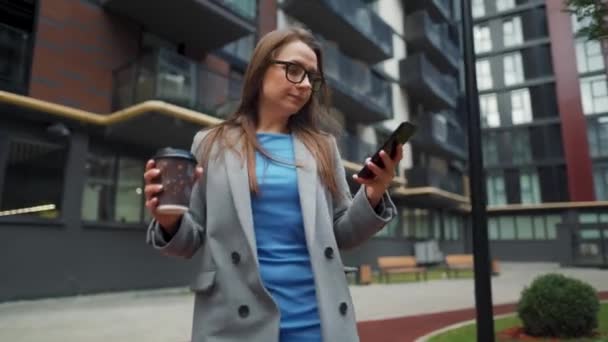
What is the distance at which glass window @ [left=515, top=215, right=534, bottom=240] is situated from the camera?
3572 cm

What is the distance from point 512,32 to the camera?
A: 38656 millimetres

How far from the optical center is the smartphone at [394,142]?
1.46 m

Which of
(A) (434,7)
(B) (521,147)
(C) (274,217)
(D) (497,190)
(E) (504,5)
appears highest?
(E) (504,5)

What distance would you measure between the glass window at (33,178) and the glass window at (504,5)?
125ft

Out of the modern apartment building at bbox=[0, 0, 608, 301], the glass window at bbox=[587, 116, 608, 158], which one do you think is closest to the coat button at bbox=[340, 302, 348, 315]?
the modern apartment building at bbox=[0, 0, 608, 301]

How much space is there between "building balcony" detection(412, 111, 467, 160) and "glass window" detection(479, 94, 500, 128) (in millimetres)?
7939

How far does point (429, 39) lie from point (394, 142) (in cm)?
2811

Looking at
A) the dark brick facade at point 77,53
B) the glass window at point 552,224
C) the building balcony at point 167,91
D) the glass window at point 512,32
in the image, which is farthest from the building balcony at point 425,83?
the dark brick facade at point 77,53

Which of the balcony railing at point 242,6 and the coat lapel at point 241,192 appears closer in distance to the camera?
the coat lapel at point 241,192

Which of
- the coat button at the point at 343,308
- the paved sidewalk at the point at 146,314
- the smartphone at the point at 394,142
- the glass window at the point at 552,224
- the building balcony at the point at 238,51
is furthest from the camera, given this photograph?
the glass window at the point at 552,224

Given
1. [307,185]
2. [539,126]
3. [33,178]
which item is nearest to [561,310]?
[307,185]

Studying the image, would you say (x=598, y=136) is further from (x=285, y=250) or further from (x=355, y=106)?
(x=285, y=250)

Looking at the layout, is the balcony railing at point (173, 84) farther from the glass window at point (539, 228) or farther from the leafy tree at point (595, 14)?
the glass window at point (539, 228)

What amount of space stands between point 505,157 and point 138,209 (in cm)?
3208
